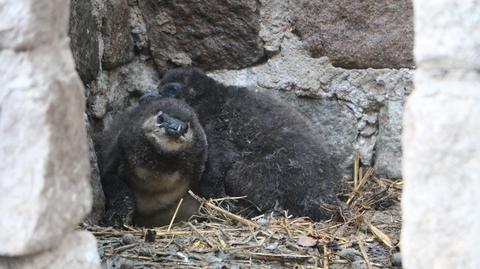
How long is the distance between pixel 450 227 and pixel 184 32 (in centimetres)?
215

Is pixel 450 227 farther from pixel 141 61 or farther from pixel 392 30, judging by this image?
pixel 141 61

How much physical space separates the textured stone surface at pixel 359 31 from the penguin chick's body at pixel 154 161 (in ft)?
1.99

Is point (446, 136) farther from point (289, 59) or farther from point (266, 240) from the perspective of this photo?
point (289, 59)

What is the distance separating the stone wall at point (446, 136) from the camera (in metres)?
1.80

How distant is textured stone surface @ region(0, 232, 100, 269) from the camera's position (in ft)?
6.37

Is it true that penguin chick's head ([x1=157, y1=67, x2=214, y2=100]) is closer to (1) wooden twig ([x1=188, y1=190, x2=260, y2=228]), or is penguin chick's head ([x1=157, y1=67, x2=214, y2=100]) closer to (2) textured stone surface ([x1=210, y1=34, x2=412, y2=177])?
(2) textured stone surface ([x1=210, y1=34, x2=412, y2=177])

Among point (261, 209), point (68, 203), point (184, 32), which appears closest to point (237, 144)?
point (261, 209)

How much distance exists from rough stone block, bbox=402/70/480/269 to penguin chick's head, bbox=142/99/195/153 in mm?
1579

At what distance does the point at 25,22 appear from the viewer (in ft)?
5.97

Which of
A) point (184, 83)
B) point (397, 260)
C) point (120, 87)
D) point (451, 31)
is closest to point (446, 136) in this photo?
point (451, 31)

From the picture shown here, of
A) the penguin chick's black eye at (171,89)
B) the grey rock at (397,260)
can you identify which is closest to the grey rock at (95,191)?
the penguin chick's black eye at (171,89)

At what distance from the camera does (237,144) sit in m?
3.58

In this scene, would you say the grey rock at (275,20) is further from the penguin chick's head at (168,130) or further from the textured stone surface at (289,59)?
the penguin chick's head at (168,130)

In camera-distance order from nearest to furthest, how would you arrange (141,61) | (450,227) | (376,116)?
(450,227)
(376,116)
(141,61)
